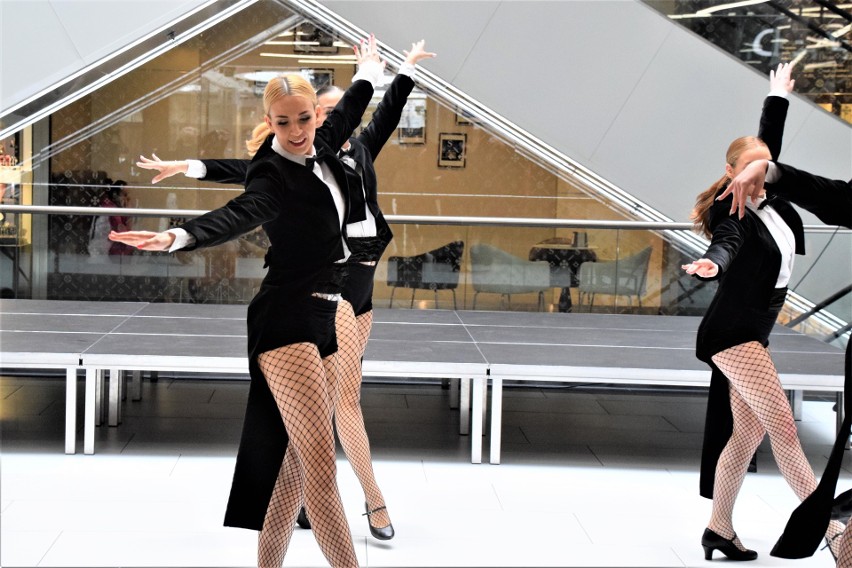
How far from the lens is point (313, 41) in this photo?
9.02 m

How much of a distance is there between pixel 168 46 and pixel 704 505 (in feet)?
19.4

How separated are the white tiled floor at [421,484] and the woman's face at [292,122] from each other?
1584 millimetres

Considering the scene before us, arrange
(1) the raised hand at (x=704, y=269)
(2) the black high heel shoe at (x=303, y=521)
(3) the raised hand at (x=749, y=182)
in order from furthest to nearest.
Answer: (2) the black high heel shoe at (x=303, y=521) < (1) the raised hand at (x=704, y=269) < (3) the raised hand at (x=749, y=182)

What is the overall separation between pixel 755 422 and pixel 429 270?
4461 mm

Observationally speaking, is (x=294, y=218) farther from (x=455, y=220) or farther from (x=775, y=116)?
(x=455, y=220)

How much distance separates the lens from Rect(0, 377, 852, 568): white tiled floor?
12.0 ft

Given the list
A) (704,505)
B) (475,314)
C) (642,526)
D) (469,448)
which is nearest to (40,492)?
(469,448)

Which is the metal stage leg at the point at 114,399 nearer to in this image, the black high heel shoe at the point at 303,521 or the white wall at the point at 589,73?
the black high heel shoe at the point at 303,521

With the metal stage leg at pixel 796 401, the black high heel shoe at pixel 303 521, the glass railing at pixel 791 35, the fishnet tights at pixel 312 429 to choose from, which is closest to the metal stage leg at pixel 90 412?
the black high heel shoe at pixel 303 521

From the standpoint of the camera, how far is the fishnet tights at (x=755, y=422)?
3.33m

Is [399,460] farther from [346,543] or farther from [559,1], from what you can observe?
[559,1]

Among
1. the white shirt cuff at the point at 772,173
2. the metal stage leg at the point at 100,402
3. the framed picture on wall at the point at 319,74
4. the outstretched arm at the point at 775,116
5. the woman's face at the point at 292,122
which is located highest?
the framed picture on wall at the point at 319,74

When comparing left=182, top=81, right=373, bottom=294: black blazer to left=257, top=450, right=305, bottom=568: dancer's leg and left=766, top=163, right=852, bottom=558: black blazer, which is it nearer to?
left=257, top=450, right=305, bottom=568: dancer's leg

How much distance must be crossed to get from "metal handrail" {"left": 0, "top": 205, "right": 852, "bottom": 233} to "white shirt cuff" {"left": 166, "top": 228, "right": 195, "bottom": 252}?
193 inches
